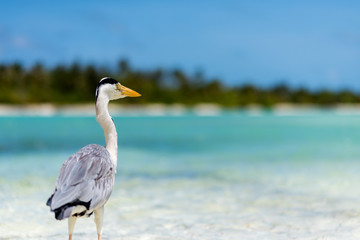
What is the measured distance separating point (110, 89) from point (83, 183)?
1001 mm

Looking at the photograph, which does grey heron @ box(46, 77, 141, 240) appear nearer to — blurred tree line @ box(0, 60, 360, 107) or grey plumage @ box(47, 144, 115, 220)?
grey plumage @ box(47, 144, 115, 220)

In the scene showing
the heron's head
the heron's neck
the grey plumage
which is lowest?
the grey plumage

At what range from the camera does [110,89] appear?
4223 mm

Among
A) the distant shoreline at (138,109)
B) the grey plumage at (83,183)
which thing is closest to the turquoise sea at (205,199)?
the grey plumage at (83,183)

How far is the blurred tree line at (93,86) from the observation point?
80.2 m

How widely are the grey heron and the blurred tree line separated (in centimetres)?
7574

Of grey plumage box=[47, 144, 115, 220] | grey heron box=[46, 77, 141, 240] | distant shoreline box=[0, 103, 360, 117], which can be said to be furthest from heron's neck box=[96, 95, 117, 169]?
distant shoreline box=[0, 103, 360, 117]

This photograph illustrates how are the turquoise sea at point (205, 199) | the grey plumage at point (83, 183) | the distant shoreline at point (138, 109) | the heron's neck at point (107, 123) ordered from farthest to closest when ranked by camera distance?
1. the distant shoreline at point (138, 109)
2. the turquoise sea at point (205, 199)
3. the heron's neck at point (107, 123)
4. the grey plumage at point (83, 183)

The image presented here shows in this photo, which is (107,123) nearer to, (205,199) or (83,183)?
(83,183)

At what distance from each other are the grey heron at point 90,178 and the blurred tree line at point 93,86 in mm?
75741

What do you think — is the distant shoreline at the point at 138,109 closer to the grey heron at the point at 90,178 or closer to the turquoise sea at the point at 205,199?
the turquoise sea at the point at 205,199

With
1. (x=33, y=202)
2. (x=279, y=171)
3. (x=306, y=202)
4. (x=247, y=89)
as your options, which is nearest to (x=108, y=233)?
(x=33, y=202)

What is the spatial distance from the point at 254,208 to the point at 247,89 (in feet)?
323

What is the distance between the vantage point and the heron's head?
4.18m
